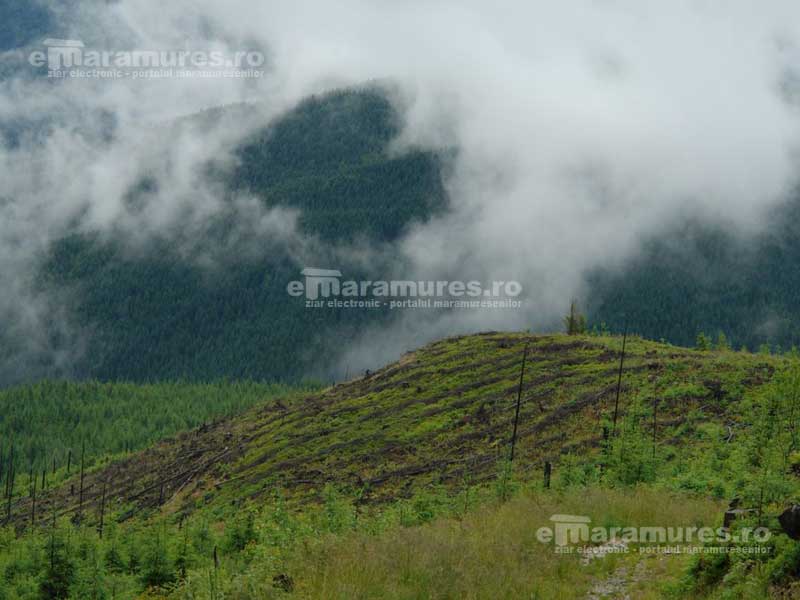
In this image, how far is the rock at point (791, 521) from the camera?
14812mm

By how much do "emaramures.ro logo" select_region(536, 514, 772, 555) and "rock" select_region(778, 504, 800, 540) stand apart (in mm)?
2151

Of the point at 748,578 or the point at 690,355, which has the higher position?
the point at 690,355

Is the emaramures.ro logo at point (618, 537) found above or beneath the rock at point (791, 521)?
beneath

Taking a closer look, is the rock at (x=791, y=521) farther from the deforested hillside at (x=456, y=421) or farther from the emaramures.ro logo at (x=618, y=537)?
the deforested hillside at (x=456, y=421)

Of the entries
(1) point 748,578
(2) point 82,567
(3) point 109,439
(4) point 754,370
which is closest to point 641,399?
(4) point 754,370

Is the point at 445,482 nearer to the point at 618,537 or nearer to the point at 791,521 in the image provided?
the point at 618,537

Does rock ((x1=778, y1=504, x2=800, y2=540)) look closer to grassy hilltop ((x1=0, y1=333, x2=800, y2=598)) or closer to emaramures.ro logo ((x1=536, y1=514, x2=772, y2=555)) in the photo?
grassy hilltop ((x1=0, y1=333, x2=800, y2=598))

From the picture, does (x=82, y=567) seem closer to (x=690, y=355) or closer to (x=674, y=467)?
(x=674, y=467)

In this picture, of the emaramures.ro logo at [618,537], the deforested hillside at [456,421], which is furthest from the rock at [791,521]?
the deforested hillside at [456,421]

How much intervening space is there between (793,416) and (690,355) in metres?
31.0

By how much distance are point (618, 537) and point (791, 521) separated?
600cm

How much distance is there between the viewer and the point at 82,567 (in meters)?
30.3

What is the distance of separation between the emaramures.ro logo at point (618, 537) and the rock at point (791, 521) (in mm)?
2151

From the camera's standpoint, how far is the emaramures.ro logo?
18.9m
